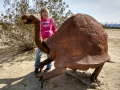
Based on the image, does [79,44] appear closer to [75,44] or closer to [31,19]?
[75,44]

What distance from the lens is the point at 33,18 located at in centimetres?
326

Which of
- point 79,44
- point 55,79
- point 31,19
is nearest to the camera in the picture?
point 31,19

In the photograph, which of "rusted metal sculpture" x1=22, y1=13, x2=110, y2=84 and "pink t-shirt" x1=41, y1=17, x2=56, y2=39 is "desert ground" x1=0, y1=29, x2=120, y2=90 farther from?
"pink t-shirt" x1=41, y1=17, x2=56, y2=39

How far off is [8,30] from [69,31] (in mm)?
3987

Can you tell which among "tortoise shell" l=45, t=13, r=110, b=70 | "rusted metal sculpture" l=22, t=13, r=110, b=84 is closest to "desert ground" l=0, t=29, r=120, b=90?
"rusted metal sculpture" l=22, t=13, r=110, b=84

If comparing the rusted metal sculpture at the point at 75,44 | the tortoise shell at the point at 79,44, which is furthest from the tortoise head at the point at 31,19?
the tortoise shell at the point at 79,44

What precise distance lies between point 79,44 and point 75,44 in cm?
8

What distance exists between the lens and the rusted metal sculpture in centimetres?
328

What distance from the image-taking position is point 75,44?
11.2ft

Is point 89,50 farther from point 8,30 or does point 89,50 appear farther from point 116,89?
point 8,30

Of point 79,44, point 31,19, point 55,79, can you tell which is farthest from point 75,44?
point 55,79

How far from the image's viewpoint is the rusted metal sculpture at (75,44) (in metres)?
3.28

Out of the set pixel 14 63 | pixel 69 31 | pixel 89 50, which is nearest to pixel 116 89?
pixel 89 50

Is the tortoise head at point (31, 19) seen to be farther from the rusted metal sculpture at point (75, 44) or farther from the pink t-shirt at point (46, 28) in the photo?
the pink t-shirt at point (46, 28)
